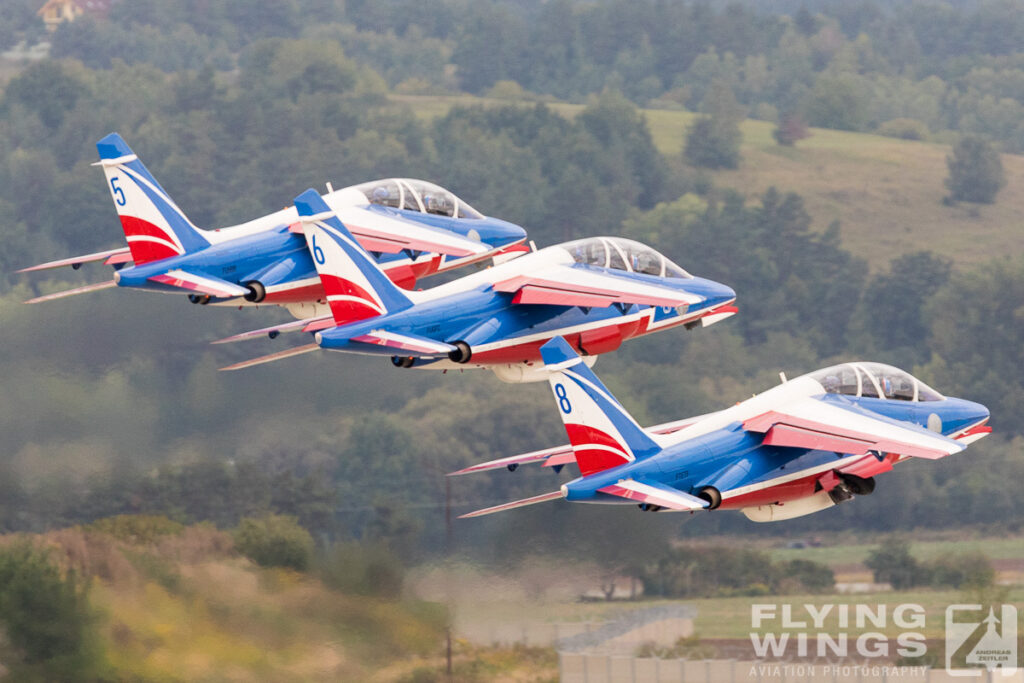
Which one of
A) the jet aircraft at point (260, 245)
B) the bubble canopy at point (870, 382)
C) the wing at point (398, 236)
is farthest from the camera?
the wing at point (398, 236)

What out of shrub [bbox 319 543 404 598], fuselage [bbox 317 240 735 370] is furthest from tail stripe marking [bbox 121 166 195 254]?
shrub [bbox 319 543 404 598]

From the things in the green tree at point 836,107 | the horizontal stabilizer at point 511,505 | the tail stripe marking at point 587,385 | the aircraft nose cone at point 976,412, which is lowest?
the horizontal stabilizer at point 511,505

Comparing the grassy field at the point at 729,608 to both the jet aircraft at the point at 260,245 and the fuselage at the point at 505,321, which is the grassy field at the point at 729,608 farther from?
the jet aircraft at the point at 260,245

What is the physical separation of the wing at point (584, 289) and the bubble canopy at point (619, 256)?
330 millimetres

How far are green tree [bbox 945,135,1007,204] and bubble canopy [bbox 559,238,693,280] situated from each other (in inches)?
4955

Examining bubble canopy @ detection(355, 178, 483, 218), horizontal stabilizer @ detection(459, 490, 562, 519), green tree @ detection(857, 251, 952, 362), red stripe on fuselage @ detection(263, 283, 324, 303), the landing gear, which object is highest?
green tree @ detection(857, 251, 952, 362)

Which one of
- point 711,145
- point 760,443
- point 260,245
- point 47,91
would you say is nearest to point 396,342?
point 260,245

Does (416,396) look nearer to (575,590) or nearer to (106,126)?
(575,590)

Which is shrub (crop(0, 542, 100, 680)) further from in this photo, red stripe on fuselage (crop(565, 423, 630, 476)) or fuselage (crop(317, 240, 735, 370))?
red stripe on fuselage (crop(565, 423, 630, 476))

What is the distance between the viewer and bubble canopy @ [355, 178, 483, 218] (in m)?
45.3

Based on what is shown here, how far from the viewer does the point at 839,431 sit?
122 feet

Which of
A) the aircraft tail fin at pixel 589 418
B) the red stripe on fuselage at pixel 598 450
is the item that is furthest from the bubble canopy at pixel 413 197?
the red stripe on fuselage at pixel 598 450

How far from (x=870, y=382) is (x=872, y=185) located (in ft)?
421

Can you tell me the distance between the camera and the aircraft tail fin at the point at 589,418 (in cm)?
3600
